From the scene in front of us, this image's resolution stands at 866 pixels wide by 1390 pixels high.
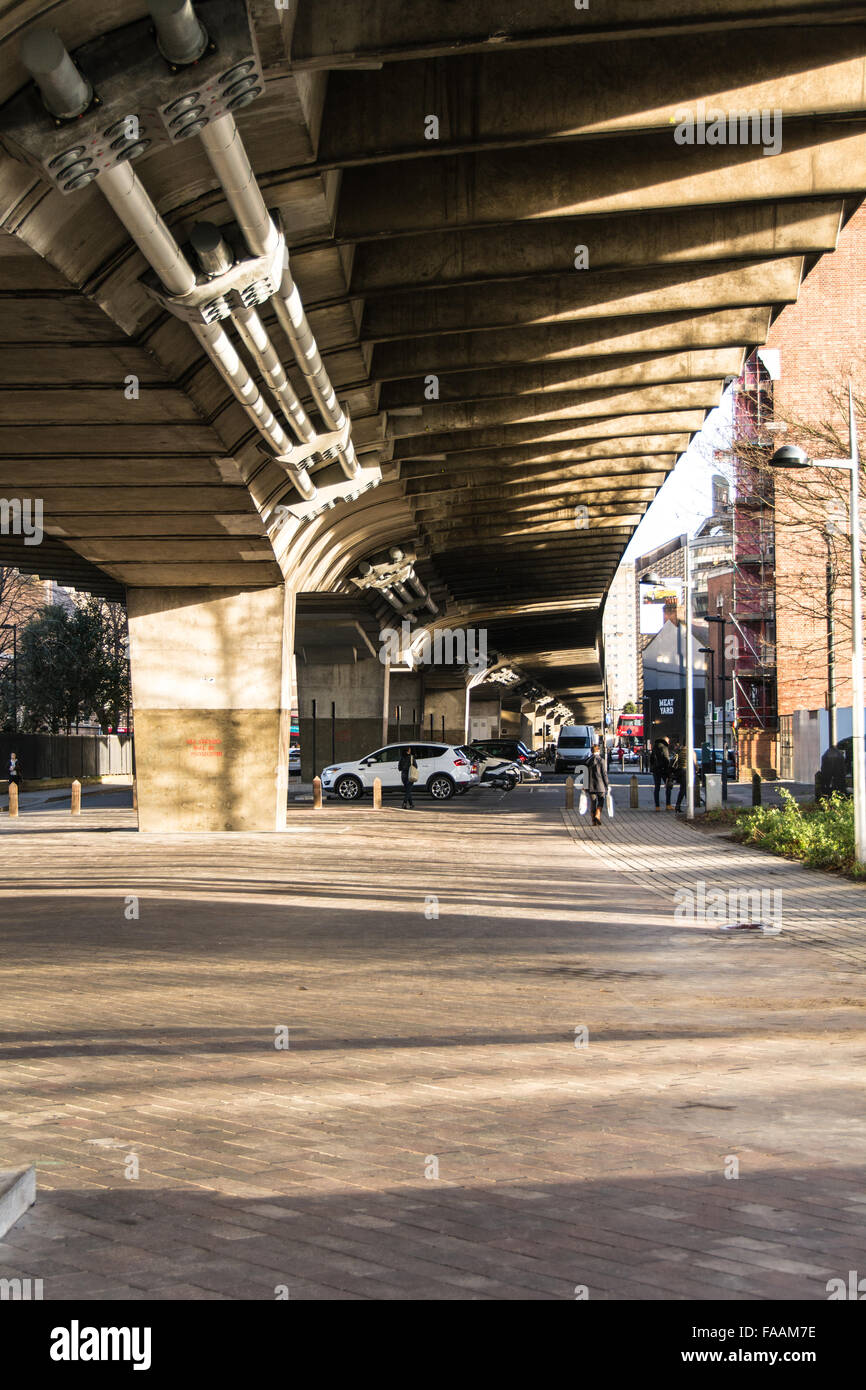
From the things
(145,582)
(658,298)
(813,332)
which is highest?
(813,332)

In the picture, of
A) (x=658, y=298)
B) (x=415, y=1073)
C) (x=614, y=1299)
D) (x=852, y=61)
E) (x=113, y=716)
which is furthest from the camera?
(x=113, y=716)

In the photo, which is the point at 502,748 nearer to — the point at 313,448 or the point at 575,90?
the point at 313,448

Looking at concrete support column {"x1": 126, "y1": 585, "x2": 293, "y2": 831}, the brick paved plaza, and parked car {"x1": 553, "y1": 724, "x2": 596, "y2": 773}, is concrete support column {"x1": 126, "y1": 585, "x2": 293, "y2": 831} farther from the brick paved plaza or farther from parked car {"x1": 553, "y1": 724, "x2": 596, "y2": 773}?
parked car {"x1": 553, "y1": 724, "x2": 596, "y2": 773}

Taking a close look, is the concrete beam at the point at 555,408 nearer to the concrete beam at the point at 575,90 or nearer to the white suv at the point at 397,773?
the concrete beam at the point at 575,90

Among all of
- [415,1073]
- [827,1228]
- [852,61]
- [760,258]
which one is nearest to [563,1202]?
[827,1228]

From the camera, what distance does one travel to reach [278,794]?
28.3 m

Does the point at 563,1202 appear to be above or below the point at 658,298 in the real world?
below

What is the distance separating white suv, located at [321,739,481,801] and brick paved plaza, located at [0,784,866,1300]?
28.3 metres

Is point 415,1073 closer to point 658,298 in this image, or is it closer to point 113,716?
point 658,298

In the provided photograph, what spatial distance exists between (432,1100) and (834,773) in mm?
25261

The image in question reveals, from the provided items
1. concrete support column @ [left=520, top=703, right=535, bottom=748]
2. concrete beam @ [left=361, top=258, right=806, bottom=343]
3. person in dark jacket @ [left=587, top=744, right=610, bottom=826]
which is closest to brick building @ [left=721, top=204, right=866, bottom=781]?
person in dark jacket @ [left=587, top=744, right=610, bottom=826]

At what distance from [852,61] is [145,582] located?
59.8 ft

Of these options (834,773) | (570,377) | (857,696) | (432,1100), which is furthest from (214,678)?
(432,1100)

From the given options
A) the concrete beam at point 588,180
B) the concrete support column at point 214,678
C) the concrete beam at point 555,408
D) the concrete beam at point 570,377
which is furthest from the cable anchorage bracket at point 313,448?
the concrete support column at point 214,678
